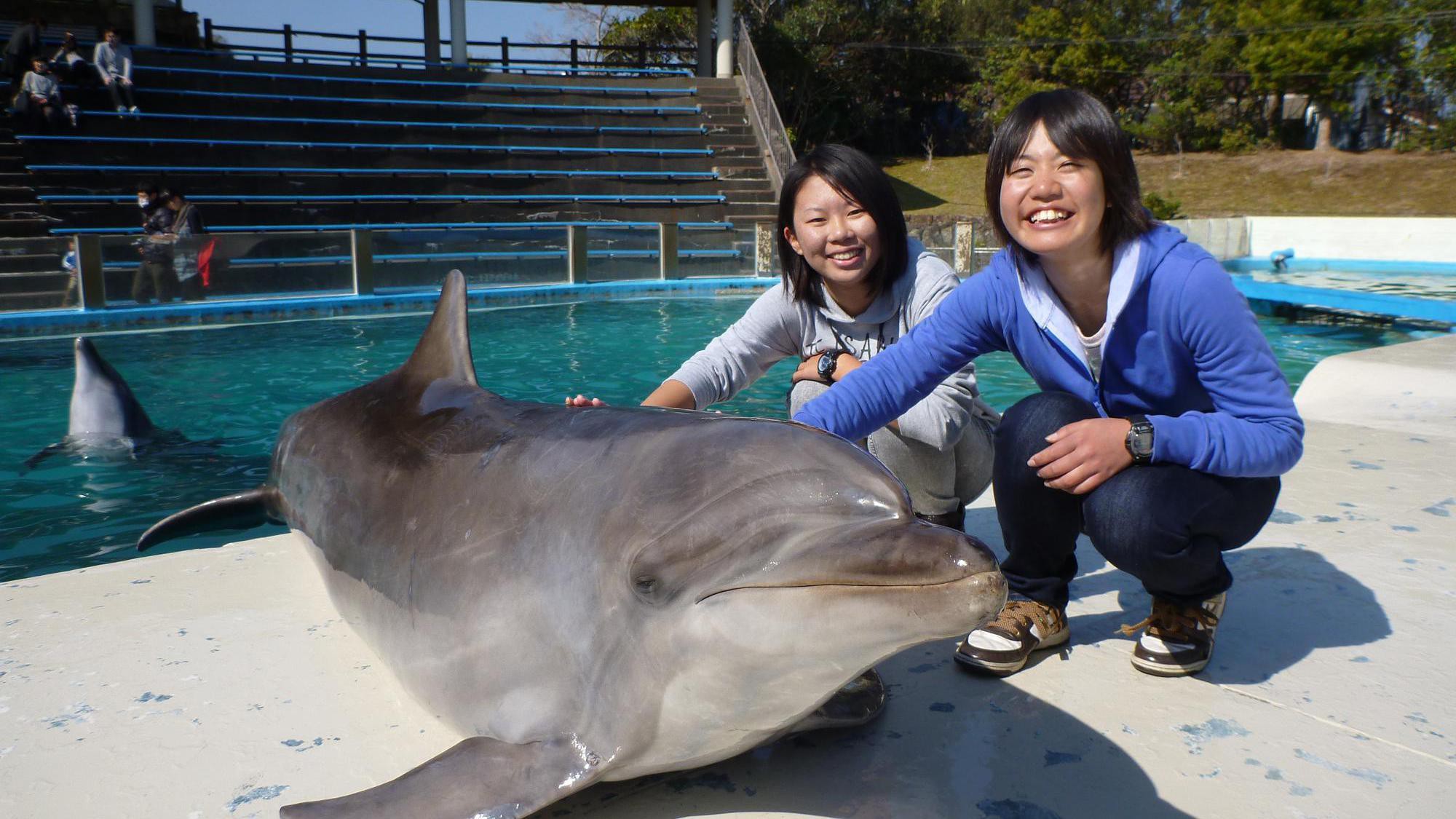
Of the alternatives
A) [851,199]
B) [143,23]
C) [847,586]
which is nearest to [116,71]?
[143,23]

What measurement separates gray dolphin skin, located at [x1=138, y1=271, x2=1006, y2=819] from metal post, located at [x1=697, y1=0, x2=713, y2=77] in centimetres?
2704

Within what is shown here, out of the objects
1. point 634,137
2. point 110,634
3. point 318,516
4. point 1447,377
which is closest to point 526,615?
point 318,516

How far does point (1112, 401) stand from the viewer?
2.45 metres

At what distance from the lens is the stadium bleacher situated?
1766 centimetres

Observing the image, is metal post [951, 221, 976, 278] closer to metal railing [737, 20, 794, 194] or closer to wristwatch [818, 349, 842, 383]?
metal railing [737, 20, 794, 194]

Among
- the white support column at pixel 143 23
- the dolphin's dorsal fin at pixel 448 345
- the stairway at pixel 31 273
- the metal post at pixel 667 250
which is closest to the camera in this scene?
the dolphin's dorsal fin at pixel 448 345

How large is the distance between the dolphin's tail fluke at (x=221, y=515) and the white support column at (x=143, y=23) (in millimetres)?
22182

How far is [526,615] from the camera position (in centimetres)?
185

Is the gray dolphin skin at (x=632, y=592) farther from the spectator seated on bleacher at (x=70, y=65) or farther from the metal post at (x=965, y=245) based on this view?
the spectator seated on bleacher at (x=70, y=65)

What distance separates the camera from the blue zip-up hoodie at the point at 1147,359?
217 centimetres

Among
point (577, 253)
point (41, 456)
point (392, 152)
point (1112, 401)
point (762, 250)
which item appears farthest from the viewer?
point (392, 152)

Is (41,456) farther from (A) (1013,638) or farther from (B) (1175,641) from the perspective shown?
(B) (1175,641)

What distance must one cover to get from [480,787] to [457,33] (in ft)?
84.7

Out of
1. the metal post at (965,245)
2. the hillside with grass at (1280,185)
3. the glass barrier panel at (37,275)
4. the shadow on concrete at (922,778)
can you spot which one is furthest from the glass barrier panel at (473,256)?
the hillside with grass at (1280,185)
